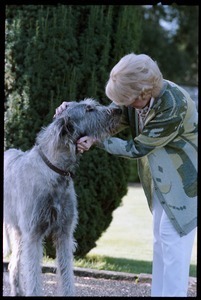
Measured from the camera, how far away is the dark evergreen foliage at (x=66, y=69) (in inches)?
263

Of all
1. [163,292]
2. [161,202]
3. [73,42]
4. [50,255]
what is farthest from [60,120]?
[50,255]

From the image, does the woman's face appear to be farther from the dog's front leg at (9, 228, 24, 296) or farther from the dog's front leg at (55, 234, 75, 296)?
the dog's front leg at (9, 228, 24, 296)

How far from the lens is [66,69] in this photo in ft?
22.0

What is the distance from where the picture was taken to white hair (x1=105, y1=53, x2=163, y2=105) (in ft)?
12.9

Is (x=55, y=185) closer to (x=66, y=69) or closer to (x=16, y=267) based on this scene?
(x=16, y=267)

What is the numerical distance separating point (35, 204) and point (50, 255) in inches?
99.9

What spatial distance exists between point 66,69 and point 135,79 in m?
2.88

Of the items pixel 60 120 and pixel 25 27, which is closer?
pixel 60 120

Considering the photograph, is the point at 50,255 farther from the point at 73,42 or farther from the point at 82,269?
the point at 73,42

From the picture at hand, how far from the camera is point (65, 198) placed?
4.72 metres

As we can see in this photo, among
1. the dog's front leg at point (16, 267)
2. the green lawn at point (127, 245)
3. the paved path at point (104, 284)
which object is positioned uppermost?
the dog's front leg at point (16, 267)

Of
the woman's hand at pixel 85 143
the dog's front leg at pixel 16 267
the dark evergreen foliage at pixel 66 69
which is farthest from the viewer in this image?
the dark evergreen foliage at pixel 66 69

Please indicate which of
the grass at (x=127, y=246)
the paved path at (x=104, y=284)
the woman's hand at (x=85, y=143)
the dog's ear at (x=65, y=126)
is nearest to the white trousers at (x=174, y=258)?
the woman's hand at (x=85, y=143)

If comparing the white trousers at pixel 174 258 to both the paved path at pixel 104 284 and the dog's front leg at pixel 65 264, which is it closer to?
the dog's front leg at pixel 65 264
